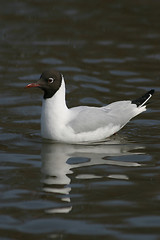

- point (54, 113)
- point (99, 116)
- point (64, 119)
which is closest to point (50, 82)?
point (54, 113)

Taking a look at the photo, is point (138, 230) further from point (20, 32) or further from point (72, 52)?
point (20, 32)

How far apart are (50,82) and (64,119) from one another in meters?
0.63

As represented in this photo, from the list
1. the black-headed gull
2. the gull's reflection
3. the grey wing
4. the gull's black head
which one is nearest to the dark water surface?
the gull's reflection

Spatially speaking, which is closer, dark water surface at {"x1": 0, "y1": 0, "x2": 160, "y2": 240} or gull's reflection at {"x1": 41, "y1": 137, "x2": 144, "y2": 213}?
dark water surface at {"x1": 0, "y1": 0, "x2": 160, "y2": 240}

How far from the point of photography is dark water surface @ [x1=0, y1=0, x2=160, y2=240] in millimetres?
6547

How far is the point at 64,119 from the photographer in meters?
9.41

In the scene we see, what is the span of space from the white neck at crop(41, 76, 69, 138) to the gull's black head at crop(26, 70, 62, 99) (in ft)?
0.28

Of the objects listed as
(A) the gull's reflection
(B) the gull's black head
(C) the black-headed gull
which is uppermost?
(B) the gull's black head

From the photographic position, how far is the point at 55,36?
673 inches

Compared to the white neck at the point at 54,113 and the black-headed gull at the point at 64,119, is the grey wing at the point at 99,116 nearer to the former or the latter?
the black-headed gull at the point at 64,119

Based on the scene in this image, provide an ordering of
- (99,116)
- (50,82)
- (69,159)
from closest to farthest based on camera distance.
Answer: (69,159) → (50,82) → (99,116)

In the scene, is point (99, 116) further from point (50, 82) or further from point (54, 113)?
point (50, 82)

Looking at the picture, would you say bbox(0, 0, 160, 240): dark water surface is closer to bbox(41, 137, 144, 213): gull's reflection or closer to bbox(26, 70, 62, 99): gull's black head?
bbox(41, 137, 144, 213): gull's reflection

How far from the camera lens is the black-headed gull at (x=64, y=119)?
9.32m
